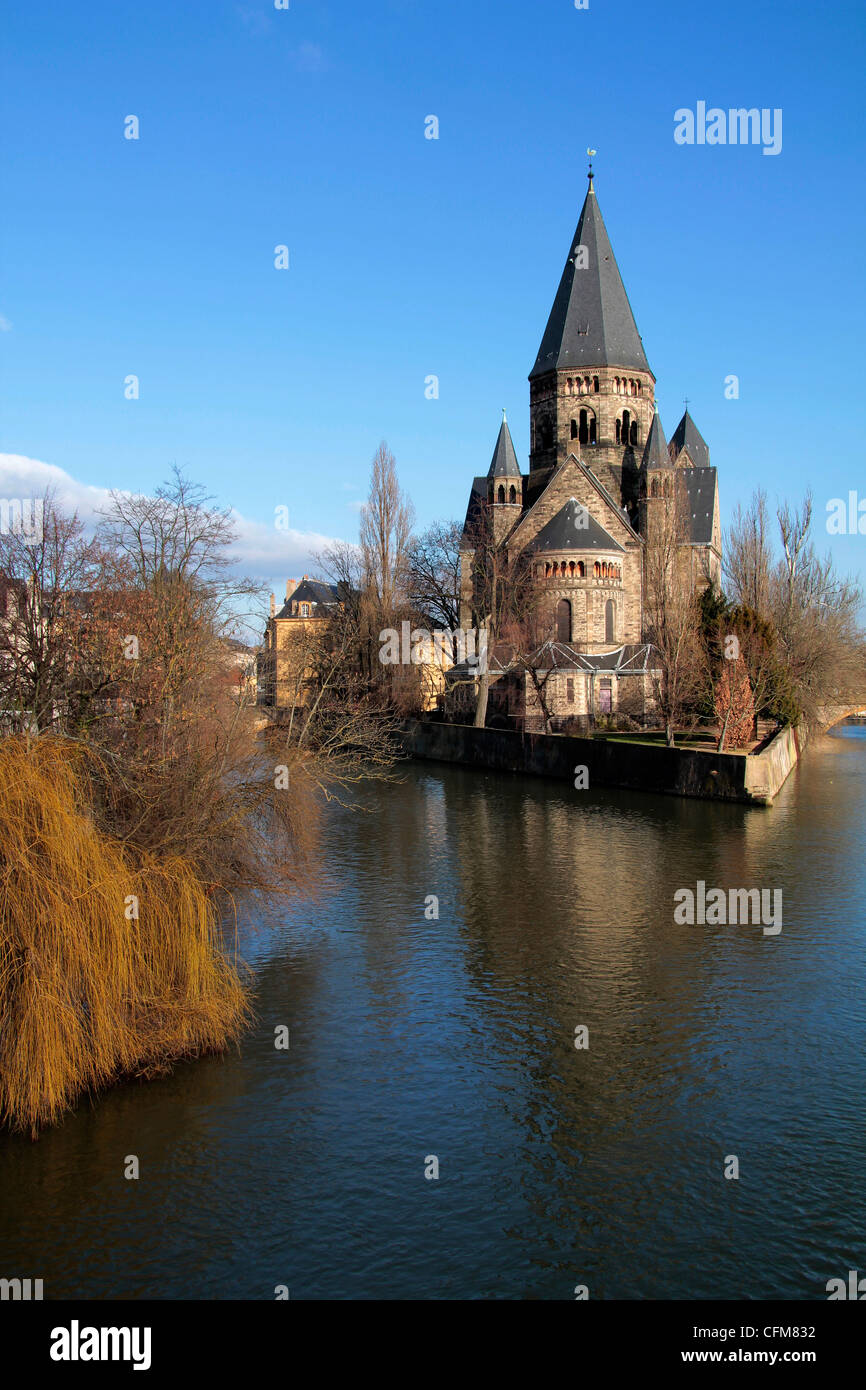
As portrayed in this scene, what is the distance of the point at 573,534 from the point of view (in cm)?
5506

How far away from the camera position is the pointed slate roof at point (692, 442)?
76688mm

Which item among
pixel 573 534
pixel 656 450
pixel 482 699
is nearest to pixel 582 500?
pixel 573 534

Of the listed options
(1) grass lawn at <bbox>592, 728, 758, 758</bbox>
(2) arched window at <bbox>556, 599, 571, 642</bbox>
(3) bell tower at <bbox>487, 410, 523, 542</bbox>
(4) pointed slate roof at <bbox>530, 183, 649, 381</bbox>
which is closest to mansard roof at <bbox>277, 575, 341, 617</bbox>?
(3) bell tower at <bbox>487, 410, 523, 542</bbox>

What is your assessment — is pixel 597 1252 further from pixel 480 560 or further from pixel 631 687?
pixel 480 560

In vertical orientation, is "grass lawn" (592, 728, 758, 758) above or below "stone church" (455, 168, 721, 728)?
below

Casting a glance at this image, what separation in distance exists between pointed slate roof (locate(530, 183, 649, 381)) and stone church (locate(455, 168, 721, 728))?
0.24ft

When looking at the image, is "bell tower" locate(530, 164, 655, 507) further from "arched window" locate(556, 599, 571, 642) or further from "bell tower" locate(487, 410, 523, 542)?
"arched window" locate(556, 599, 571, 642)

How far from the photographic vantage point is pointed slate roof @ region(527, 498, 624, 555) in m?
54.8

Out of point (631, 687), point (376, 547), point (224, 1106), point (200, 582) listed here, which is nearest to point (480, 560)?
point (376, 547)

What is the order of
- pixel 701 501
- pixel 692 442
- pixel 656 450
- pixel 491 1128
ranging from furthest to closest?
1. pixel 692 442
2. pixel 701 501
3. pixel 656 450
4. pixel 491 1128

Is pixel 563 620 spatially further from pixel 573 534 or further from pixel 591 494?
pixel 591 494

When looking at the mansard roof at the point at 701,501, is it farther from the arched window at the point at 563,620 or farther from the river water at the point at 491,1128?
the river water at the point at 491,1128

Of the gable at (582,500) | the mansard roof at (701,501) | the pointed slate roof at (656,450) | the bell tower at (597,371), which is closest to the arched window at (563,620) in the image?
the gable at (582,500)

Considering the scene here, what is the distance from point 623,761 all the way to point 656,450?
2778cm
